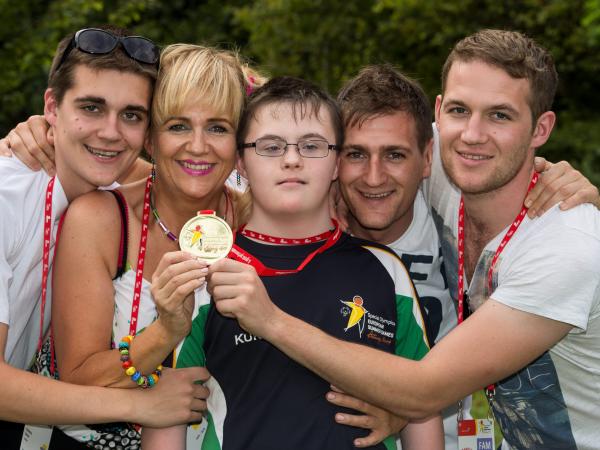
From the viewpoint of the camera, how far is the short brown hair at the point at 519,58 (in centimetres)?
427

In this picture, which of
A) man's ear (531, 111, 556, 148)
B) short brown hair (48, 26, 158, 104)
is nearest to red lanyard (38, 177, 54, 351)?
short brown hair (48, 26, 158, 104)

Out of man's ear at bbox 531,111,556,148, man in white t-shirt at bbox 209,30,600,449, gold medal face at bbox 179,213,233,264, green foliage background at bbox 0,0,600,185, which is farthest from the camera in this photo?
green foliage background at bbox 0,0,600,185

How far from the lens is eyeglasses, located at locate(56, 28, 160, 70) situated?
13.5 ft

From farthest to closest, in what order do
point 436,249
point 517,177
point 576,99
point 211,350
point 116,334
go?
point 576,99, point 436,249, point 517,177, point 116,334, point 211,350

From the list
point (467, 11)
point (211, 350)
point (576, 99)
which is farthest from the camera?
point (576, 99)

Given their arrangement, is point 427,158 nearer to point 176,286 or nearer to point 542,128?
point 542,128

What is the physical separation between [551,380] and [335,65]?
33.8 ft

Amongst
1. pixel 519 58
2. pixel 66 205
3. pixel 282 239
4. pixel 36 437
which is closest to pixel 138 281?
pixel 66 205

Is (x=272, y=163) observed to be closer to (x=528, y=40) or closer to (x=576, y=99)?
(x=528, y=40)

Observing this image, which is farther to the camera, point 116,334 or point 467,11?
point 467,11

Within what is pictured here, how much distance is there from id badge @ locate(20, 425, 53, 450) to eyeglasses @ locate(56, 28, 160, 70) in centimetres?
194

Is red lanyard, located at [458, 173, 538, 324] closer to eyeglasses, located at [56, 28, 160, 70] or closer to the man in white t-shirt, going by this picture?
the man in white t-shirt

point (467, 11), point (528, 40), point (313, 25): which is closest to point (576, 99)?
point (467, 11)

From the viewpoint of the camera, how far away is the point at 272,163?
150 inches
